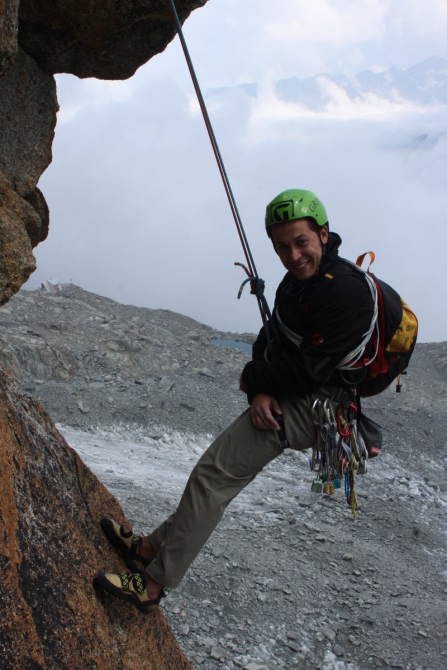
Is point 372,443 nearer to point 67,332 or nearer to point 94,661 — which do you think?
point 94,661

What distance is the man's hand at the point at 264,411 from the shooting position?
Answer: 3922 millimetres

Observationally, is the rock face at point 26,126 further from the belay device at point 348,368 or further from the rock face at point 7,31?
the belay device at point 348,368

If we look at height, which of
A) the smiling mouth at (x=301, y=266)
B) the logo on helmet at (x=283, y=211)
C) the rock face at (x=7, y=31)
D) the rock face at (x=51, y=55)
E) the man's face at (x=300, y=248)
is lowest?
the smiling mouth at (x=301, y=266)

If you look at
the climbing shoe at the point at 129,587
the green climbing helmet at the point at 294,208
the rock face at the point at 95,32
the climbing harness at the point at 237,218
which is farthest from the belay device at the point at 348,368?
the rock face at the point at 95,32

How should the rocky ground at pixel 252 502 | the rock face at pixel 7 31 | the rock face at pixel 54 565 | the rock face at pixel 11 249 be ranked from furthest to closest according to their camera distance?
the rocky ground at pixel 252 502 < the rock face at pixel 11 249 < the rock face at pixel 7 31 < the rock face at pixel 54 565

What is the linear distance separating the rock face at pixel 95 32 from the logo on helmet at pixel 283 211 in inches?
132

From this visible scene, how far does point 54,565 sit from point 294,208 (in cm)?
271

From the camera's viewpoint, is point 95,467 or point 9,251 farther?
point 95,467

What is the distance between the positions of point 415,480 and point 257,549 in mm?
5912

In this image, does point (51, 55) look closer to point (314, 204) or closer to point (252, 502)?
point (314, 204)

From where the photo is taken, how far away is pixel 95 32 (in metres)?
6.20

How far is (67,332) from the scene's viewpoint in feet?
60.1

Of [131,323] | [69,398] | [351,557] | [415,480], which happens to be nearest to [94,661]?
[351,557]

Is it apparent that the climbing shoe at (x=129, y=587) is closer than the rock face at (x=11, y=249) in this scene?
Yes
